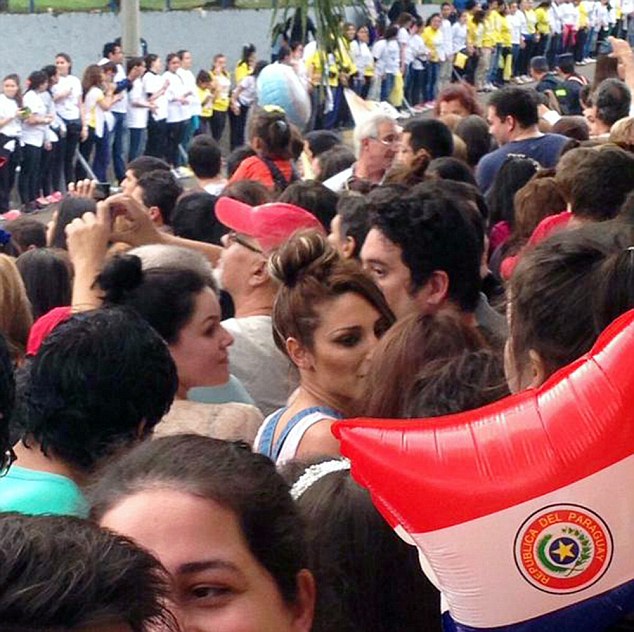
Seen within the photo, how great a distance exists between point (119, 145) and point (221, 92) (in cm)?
176

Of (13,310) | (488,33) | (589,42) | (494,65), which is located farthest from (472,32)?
(13,310)

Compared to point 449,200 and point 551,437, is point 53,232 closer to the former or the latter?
point 449,200

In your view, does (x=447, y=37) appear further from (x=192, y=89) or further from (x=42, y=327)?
(x=42, y=327)

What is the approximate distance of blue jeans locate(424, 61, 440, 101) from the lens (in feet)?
64.1

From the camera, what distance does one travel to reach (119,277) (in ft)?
9.42

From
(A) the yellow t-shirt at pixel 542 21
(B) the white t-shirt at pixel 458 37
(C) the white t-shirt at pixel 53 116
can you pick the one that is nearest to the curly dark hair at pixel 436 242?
(C) the white t-shirt at pixel 53 116

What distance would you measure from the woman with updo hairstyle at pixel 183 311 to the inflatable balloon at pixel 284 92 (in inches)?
167

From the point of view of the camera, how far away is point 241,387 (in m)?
3.13

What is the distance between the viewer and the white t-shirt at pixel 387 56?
1786cm

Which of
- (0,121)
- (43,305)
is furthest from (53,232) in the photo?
(0,121)

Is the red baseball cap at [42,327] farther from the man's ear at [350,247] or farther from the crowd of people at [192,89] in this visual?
the crowd of people at [192,89]

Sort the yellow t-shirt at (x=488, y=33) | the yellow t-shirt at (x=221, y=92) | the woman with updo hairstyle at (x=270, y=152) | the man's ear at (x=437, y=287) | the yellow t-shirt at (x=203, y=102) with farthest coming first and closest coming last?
the yellow t-shirt at (x=488, y=33) → the yellow t-shirt at (x=221, y=92) → the yellow t-shirt at (x=203, y=102) → the woman with updo hairstyle at (x=270, y=152) → the man's ear at (x=437, y=287)

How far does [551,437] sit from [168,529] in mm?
461

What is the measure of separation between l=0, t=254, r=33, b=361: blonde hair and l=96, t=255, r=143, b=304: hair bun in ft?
1.00
